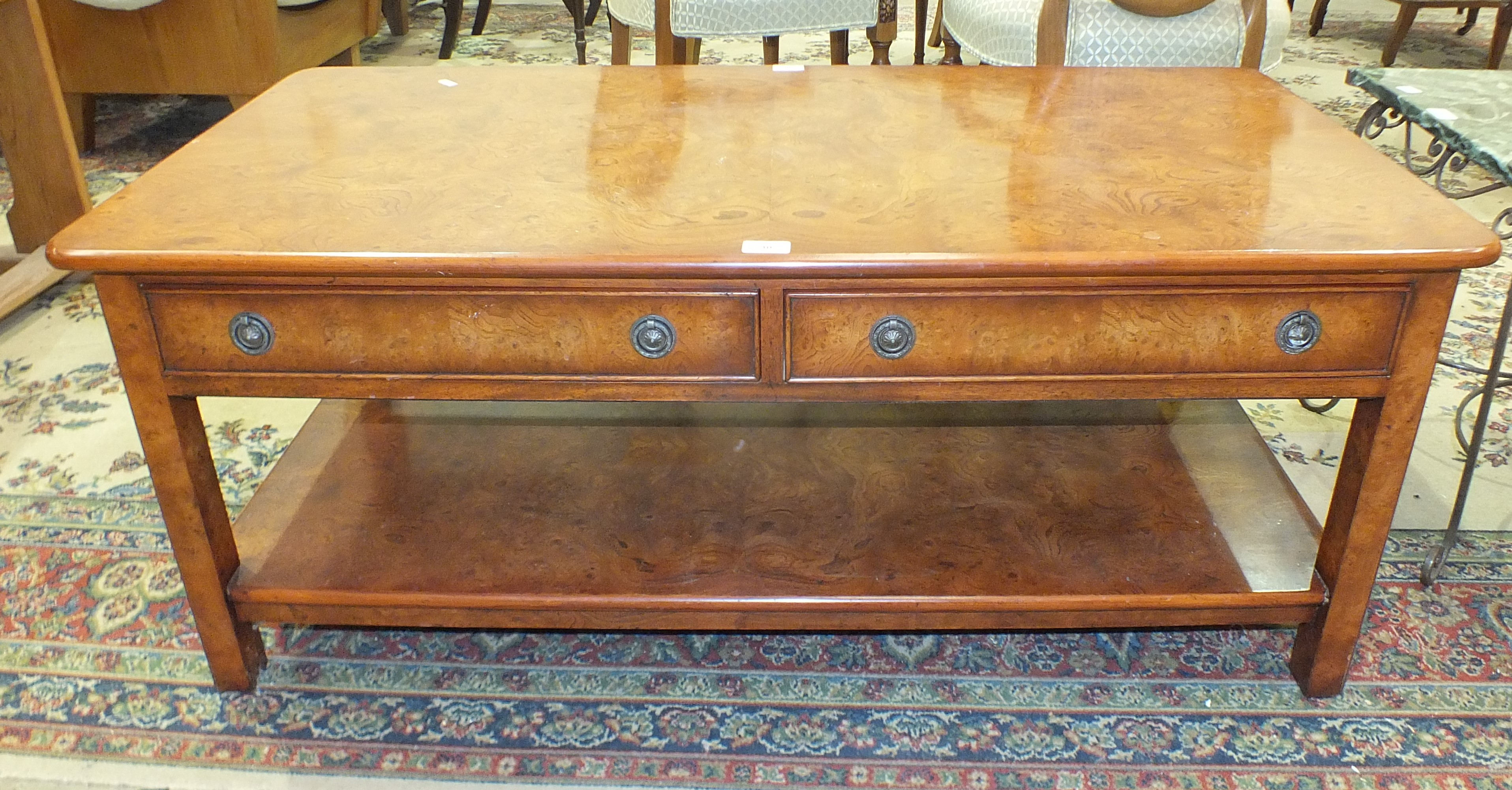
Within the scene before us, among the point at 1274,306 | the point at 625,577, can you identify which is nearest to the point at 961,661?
the point at 625,577

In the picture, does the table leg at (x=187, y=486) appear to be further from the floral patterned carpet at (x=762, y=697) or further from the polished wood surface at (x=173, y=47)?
the polished wood surface at (x=173, y=47)

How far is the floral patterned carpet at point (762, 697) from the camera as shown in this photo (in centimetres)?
123

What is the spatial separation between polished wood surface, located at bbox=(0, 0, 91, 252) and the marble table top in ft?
8.04

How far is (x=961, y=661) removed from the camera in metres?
1.38

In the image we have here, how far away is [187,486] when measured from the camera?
3.87ft

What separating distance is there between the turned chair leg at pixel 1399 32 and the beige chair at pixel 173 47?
3531 millimetres

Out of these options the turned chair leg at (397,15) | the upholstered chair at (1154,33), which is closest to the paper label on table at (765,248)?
the upholstered chair at (1154,33)

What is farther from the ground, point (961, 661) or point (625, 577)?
point (625, 577)

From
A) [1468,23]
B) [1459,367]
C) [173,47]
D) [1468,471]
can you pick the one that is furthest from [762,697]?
[1468,23]

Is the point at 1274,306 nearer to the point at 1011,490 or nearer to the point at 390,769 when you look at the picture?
the point at 1011,490

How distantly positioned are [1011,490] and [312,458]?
95 centimetres

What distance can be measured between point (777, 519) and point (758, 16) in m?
1.58

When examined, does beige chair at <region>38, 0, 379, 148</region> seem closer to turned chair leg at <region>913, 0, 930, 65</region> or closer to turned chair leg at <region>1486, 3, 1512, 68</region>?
turned chair leg at <region>913, 0, 930, 65</region>

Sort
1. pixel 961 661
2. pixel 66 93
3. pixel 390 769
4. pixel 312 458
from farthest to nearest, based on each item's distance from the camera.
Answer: pixel 66 93 < pixel 312 458 < pixel 961 661 < pixel 390 769
